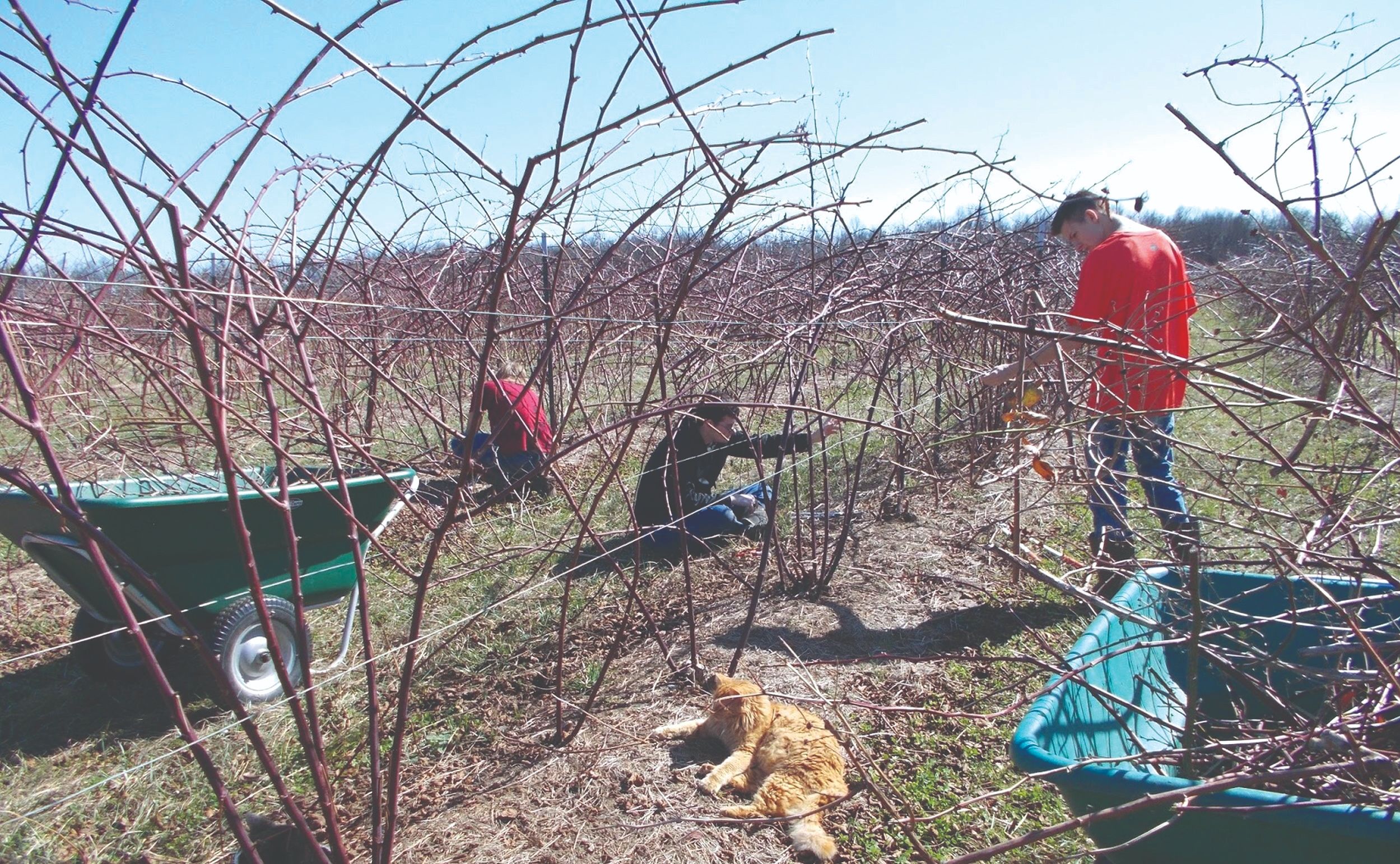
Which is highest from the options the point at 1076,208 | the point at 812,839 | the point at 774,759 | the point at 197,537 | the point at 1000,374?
the point at 1076,208

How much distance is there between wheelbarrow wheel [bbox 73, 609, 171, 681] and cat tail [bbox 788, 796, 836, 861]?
273 centimetres

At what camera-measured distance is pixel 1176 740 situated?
2.45 m

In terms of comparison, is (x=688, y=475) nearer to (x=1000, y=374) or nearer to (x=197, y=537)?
(x=1000, y=374)

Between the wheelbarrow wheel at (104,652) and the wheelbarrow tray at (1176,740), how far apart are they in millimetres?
3468

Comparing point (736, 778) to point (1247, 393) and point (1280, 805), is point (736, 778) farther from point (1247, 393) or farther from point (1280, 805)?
point (1247, 393)

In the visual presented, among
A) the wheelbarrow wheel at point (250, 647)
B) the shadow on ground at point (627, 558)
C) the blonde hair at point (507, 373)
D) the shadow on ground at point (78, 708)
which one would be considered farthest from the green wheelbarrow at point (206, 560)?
the shadow on ground at point (627, 558)

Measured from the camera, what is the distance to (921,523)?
522 cm

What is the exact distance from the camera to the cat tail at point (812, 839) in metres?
2.39

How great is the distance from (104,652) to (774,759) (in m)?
2.94

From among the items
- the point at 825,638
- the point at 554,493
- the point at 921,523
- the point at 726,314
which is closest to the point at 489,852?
the point at 825,638

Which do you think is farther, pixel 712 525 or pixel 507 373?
pixel 507 373

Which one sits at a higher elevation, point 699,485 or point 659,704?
point 699,485

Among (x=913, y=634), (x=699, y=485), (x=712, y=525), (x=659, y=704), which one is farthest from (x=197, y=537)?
(x=913, y=634)

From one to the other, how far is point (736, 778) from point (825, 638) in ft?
3.74
